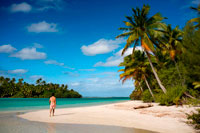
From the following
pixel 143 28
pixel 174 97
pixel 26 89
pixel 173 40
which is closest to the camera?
pixel 174 97

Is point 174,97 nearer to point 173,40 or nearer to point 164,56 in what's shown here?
point 173,40

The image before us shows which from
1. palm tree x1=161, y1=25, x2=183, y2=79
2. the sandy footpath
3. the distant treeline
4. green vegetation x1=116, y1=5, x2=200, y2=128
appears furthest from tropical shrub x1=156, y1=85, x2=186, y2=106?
the distant treeline

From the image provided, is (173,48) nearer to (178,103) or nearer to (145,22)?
(145,22)

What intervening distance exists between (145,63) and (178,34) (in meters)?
6.17

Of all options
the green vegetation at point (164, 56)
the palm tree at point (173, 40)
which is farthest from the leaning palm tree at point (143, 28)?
the palm tree at point (173, 40)

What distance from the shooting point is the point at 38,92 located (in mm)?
88188

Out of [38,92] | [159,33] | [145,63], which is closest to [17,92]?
[38,92]

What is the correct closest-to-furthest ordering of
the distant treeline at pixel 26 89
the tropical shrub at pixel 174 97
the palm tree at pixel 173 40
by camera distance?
the tropical shrub at pixel 174 97 < the palm tree at pixel 173 40 < the distant treeline at pixel 26 89

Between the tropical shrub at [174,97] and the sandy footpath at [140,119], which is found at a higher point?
the tropical shrub at [174,97]

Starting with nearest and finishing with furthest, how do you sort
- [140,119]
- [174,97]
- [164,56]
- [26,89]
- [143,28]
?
[140,119], [174,97], [143,28], [164,56], [26,89]

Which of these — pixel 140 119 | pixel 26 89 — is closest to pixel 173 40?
pixel 140 119

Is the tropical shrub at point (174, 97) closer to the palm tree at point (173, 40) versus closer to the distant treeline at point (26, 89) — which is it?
the palm tree at point (173, 40)

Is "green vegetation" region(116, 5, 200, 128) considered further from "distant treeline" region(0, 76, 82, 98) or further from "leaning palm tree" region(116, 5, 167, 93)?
"distant treeline" region(0, 76, 82, 98)

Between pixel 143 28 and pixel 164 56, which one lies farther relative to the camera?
pixel 164 56
